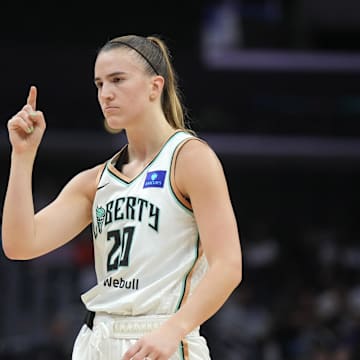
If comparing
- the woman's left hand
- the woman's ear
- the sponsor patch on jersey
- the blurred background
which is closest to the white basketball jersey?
the sponsor patch on jersey

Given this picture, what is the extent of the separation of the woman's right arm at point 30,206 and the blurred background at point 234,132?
224 inches

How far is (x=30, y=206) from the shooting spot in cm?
319

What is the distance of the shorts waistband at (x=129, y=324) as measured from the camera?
3.06 meters

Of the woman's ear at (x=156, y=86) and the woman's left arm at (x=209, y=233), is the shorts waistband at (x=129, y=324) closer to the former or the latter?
the woman's left arm at (x=209, y=233)

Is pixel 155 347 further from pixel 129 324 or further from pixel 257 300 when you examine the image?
pixel 257 300

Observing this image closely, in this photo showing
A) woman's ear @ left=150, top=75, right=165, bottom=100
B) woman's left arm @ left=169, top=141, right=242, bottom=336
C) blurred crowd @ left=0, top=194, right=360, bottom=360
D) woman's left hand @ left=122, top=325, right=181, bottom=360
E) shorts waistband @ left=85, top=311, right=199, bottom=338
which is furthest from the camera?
blurred crowd @ left=0, top=194, right=360, bottom=360

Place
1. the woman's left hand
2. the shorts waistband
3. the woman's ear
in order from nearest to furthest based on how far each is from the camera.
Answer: the woman's left hand < the shorts waistband < the woman's ear

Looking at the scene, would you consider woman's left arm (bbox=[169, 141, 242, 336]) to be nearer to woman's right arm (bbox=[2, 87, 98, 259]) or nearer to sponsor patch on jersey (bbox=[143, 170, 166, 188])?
sponsor patch on jersey (bbox=[143, 170, 166, 188])

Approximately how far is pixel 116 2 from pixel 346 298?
3.97 meters

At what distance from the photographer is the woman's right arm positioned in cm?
315

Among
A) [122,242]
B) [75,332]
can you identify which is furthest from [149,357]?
[75,332]

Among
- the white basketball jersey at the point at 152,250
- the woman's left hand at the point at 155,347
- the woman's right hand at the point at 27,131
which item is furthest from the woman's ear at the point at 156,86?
the woman's left hand at the point at 155,347

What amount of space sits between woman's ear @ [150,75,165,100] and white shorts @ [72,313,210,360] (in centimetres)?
71

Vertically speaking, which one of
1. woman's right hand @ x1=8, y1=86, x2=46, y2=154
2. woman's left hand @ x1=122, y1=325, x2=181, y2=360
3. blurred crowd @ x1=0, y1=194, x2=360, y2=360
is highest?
woman's right hand @ x1=8, y1=86, x2=46, y2=154
